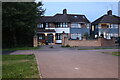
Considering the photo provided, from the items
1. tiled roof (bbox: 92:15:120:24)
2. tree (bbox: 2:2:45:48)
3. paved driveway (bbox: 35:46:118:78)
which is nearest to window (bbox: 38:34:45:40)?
tree (bbox: 2:2:45:48)

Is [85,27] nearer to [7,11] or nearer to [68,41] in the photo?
[68,41]

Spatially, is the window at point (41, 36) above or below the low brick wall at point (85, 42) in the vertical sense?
above

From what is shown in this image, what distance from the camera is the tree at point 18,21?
81.0 ft

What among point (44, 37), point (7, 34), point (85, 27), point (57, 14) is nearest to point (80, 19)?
point (85, 27)

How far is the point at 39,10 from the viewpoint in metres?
32.0

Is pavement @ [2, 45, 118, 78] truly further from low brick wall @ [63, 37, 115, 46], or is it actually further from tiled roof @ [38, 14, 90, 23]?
tiled roof @ [38, 14, 90, 23]

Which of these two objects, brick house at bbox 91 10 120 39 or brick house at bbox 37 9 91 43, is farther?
brick house at bbox 91 10 120 39

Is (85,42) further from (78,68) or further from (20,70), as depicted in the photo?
(20,70)

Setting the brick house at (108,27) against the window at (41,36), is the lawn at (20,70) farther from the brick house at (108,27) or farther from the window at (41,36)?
the brick house at (108,27)

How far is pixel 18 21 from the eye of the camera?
26.1 m

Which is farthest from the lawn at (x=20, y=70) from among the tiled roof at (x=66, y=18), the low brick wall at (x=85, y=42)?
the tiled roof at (x=66, y=18)

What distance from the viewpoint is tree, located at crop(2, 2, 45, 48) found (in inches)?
972

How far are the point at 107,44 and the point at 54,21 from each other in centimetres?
1644

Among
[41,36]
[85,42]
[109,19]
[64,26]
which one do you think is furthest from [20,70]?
[109,19]
